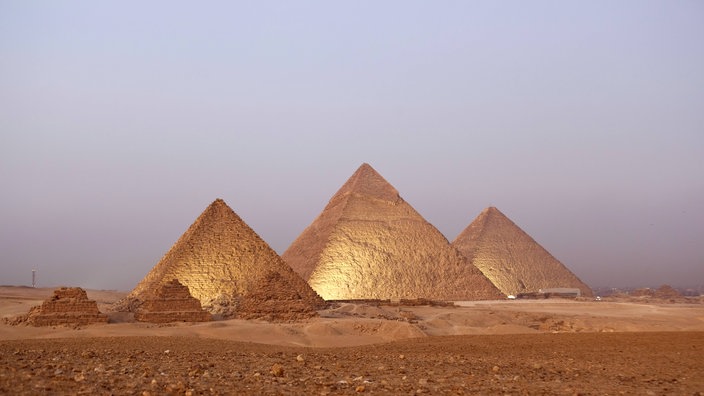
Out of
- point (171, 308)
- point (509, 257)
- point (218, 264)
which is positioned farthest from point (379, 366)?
point (509, 257)

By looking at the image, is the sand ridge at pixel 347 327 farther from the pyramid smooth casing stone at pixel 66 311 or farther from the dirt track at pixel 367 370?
the dirt track at pixel 367 370

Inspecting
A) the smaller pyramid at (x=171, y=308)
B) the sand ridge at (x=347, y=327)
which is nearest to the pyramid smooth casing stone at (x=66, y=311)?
the sand ridge at (x=347, y=327)

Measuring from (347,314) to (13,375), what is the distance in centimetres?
2487

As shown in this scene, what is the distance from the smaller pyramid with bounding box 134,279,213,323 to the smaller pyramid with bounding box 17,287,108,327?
4.61 feet

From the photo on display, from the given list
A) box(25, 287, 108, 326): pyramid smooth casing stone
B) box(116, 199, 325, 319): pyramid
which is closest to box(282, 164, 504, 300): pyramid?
box(116, 199, 325, 319): pyramid

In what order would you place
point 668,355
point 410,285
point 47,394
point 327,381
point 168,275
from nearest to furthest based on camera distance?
point 47,394, point 327,381, point 668,355, point 168,275, point 410,285

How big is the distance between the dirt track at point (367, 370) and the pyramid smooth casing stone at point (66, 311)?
9.26 metres

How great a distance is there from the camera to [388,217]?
194ft

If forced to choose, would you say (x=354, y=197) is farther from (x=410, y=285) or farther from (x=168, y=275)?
(x=168, y=275)

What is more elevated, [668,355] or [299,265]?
[299,265]

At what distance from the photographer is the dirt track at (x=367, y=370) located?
7.91 m

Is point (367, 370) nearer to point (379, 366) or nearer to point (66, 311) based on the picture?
point (379, 366)

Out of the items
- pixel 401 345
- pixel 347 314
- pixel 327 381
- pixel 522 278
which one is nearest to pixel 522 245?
pixel 522 278

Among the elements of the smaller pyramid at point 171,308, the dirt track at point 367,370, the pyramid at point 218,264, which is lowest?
the dirt track at point 367,370
